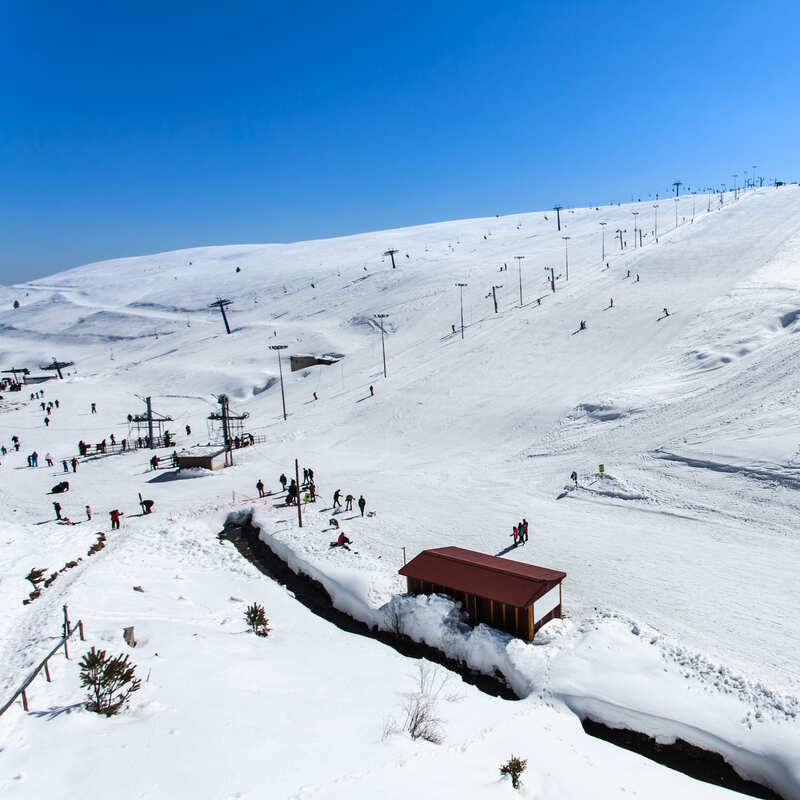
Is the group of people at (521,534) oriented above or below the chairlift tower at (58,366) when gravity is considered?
below

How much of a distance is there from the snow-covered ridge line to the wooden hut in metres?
0.32

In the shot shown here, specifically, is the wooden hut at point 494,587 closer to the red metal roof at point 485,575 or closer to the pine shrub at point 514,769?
the red metal roof at point 485,575

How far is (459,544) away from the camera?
71.6 ft

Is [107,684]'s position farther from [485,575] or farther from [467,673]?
[485,575]

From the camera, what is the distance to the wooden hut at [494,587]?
1542 cm

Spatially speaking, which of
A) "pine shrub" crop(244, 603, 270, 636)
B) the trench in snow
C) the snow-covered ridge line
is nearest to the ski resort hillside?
the snow-covered ridge line

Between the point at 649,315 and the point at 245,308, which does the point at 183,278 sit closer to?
the point at 245,308

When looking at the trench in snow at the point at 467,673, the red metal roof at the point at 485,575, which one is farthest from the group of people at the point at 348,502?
the red metal roof at the point at 485,575

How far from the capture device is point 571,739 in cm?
1171

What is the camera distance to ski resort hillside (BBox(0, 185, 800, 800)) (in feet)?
34.1

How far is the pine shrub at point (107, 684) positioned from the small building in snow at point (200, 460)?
79.3 ft

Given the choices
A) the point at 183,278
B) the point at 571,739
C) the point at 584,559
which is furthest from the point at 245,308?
the point at 571,739

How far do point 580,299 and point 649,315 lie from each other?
378 inches

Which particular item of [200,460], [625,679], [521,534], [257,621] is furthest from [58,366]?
[625,679]
